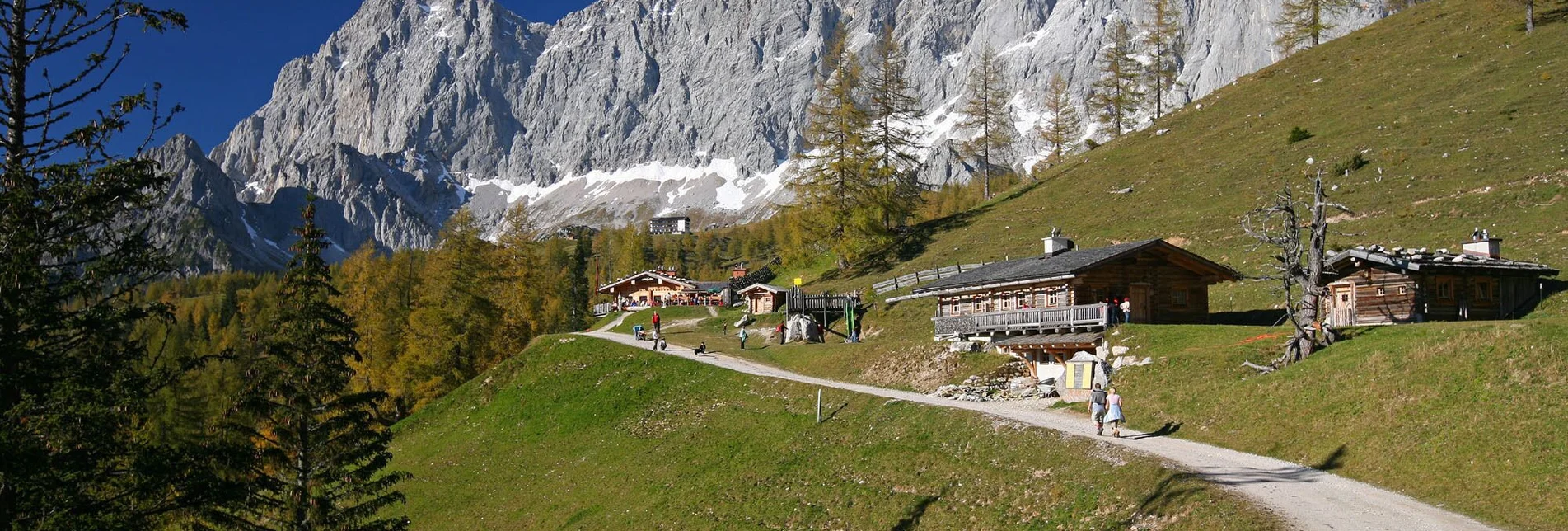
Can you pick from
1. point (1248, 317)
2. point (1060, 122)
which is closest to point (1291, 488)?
point (1248, 317)

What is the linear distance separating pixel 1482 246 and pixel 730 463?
3266 centimetres

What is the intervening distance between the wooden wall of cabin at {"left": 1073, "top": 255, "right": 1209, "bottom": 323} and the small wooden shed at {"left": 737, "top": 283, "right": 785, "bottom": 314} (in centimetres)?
3285

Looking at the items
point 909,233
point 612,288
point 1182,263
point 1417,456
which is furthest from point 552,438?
point 612,288

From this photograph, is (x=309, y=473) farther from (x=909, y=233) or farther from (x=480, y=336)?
(x=909, y=233)

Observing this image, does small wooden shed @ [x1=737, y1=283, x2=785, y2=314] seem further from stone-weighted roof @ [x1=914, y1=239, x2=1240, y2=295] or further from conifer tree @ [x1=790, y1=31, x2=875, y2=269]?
stone-weighted roof @ [x1=914, y1=239, x2=1240, y2=295]

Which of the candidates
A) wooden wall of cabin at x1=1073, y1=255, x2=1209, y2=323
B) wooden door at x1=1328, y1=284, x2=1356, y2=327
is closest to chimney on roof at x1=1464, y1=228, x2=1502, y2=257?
wooden door at x1=1328, y1=284, x2=1356, y2=327

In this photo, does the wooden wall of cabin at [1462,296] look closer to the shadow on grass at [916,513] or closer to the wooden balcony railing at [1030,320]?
the wooden balcony railing at [1030,320]

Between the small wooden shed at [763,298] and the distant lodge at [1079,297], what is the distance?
26.9 m

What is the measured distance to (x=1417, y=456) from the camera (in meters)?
19.3

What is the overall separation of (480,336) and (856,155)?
32271mm

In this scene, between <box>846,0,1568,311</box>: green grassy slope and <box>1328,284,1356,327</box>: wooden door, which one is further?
<box>846,0,1568,311</box>: green grassy slope

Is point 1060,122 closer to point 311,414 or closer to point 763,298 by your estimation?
point 763,298

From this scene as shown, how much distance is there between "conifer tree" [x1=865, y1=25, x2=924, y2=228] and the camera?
7319cm

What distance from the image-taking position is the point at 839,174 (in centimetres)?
7219
